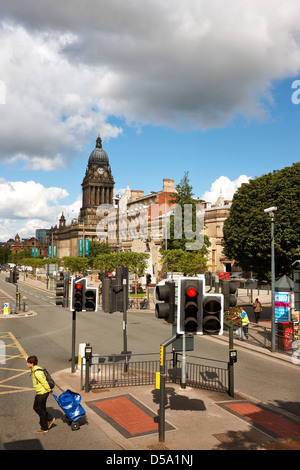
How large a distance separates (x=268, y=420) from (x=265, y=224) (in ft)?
72.2

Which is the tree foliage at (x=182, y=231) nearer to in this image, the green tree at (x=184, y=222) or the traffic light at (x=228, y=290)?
the green tree at (x=184, y=222)

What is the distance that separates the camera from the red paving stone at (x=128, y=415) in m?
9.78

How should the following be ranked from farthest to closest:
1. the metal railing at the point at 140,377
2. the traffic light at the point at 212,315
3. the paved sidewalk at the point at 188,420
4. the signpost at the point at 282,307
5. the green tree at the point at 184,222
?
the green tree at the point at 184,222, the signpost at the point at 282,307, the metal railing at the point at 140,377, the paved sidewalk at the point at 188,420, the traffic light at the point at 212,315

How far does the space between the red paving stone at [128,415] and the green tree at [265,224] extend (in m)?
21.0

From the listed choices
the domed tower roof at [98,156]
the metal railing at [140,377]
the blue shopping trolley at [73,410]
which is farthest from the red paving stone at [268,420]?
the domed tower roof at [98,156]

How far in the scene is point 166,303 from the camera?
8.77m

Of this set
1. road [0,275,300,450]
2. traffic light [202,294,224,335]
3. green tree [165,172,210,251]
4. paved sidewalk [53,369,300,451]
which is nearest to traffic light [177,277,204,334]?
traffic light [202,294,224,335]

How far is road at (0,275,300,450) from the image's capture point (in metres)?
9.53

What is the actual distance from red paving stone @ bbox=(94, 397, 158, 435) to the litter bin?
35.5 ft

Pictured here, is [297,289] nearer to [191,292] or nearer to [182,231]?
[191,292]

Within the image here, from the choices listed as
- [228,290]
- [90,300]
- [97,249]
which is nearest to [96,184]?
[97,249]

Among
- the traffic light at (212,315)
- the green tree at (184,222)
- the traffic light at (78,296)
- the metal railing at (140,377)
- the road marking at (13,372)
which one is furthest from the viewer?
the green tree at (184,222)

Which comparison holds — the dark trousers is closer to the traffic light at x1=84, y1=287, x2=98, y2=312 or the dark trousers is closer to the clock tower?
the traffic light at x1=84, y1=287, x2=98, y2=312
